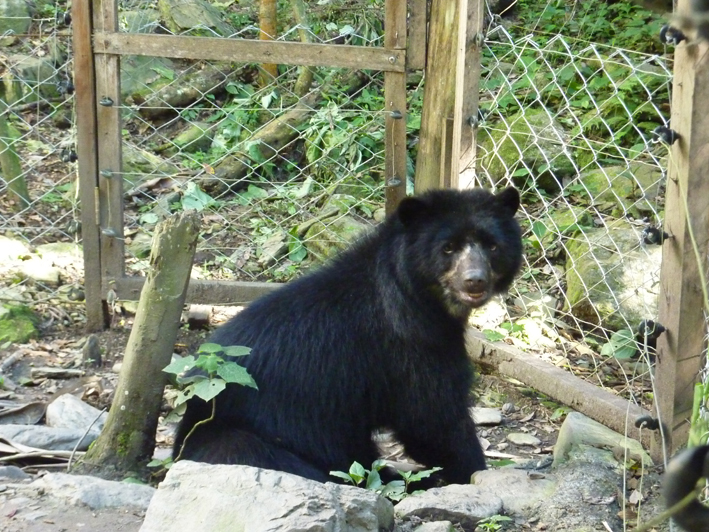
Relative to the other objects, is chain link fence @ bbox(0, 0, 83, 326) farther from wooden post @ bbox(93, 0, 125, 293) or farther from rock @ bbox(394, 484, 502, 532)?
rock @ bbox(394, 484, 502, 532)

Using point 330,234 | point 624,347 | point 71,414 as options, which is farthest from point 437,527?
point 330,234

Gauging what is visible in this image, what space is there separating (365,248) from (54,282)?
3.73 m

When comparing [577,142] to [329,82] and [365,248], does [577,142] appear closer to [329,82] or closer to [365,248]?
[329,82]

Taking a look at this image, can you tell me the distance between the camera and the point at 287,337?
454 centimetres

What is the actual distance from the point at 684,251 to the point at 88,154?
169 inches

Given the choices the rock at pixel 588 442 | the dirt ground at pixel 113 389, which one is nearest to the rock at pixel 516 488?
the rock at pixel 588 442

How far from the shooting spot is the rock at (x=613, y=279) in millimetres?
6406

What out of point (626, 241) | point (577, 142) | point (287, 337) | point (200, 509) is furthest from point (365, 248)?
point (577, 142)

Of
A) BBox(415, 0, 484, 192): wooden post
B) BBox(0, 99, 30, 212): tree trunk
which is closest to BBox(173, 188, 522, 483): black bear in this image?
BBox(415, 0, 484, 192): wooden post

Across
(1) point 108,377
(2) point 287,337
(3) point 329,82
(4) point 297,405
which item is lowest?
(1) point 108,377

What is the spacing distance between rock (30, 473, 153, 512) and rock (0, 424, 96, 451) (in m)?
0.91

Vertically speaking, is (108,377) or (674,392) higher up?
(674,392)

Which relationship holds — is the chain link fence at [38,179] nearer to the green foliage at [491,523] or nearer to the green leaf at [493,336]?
the green leaf at [493,336]

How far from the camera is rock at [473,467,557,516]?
404 cm
